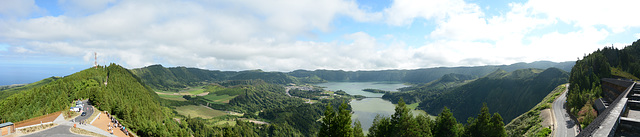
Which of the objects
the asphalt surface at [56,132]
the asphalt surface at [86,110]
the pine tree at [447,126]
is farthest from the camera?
the pine tree at [447,126]

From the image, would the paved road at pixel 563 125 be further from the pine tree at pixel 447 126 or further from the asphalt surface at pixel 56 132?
the asphalt surface at pixel 56 132

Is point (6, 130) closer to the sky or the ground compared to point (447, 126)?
closer to the sky

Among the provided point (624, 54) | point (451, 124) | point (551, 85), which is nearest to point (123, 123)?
point (451, 124)

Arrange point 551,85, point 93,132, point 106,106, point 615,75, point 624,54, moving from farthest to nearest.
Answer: point 551,85
point 624,54
point 615,75
point 106,106
point 93,132

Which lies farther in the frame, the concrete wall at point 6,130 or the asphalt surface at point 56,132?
the asphalt surface at point 56,132

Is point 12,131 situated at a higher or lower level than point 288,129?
higher

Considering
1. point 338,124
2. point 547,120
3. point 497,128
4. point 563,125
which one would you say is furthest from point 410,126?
point 547,120

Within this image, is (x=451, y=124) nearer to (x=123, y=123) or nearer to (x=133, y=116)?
(x=123, y=123)

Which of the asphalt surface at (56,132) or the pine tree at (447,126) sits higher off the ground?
the asphalt surface at (56,132)

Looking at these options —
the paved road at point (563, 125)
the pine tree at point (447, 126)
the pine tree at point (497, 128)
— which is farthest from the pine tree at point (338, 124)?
the paved road at point (563, 125)

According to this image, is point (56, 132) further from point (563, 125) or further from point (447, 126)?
point (563, 125)

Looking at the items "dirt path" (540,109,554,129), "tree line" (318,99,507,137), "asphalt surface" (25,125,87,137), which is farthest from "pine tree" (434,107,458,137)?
"asphalt surface" (25,125,87,137)
